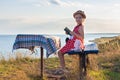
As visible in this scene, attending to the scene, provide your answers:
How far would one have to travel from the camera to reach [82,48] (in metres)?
9.11

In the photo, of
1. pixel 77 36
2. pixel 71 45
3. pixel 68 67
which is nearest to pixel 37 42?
pixel 71 45

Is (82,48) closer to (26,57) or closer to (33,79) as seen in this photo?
(33,79)

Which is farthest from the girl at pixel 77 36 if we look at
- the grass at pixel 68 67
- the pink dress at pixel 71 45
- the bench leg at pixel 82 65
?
the grass at pixel 68 67

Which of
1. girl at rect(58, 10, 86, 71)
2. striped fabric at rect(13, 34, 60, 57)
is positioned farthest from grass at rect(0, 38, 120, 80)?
girl at rect(58, 10, 86, 71)

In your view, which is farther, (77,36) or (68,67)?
(68,67)

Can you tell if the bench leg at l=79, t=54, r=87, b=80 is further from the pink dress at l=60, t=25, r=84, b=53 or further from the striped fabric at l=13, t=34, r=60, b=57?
the striped fabric at l=13, t=34, r=60, b=57

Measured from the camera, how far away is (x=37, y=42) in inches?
387

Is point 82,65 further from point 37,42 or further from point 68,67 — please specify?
point 68,67

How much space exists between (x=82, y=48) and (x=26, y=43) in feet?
4.81

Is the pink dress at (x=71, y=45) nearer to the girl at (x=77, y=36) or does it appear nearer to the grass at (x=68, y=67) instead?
the girl at (x=77, y=36)

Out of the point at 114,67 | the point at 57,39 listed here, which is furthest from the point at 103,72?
the point at 57,39

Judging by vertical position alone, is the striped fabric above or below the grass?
above

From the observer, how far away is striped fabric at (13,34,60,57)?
9.70 m

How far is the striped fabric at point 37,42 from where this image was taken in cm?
970
